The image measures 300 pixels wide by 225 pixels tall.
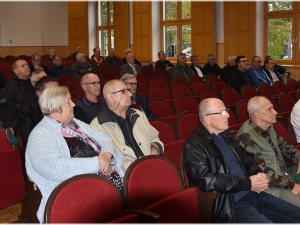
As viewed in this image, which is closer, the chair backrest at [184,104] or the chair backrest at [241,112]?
the chair backrest at [241,112]

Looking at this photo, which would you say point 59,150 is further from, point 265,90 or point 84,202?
point 265,90

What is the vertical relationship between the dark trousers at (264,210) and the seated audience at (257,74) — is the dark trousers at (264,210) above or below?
below

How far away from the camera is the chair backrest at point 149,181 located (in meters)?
2.49

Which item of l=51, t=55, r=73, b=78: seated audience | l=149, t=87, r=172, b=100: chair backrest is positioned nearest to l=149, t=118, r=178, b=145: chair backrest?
l=149, t=87, r=172, b=100: chair backrest

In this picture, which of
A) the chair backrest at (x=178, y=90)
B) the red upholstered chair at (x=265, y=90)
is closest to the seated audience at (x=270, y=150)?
the chair backrest at (x=178, y=90)

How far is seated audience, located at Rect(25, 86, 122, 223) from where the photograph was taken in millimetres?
2416

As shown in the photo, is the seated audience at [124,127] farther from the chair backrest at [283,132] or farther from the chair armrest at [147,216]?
the chair backrest at [283,132]

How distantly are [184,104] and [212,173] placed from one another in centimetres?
297

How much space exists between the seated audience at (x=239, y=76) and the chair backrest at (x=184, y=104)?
9.09 ft

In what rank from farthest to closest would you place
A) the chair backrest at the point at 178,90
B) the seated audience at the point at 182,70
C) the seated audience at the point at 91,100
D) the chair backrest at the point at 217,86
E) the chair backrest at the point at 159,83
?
the seated audience at the point at 182,70, the chair backrest at the point at 159,83, the chair backrest at the point at 217,86, the chair backrest at the point at 178,90, the seated audience at the point at 91,100

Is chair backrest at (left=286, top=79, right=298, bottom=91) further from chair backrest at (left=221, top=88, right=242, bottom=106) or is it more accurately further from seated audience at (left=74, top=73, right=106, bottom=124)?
seated audience at (left=74, top=73, right=106, bottom=124)

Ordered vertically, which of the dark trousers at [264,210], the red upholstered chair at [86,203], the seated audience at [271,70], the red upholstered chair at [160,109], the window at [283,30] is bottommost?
the dark trousers at [264,210]

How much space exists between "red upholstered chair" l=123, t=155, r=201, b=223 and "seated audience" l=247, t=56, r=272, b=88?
624 cm

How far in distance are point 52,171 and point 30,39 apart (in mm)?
17068
